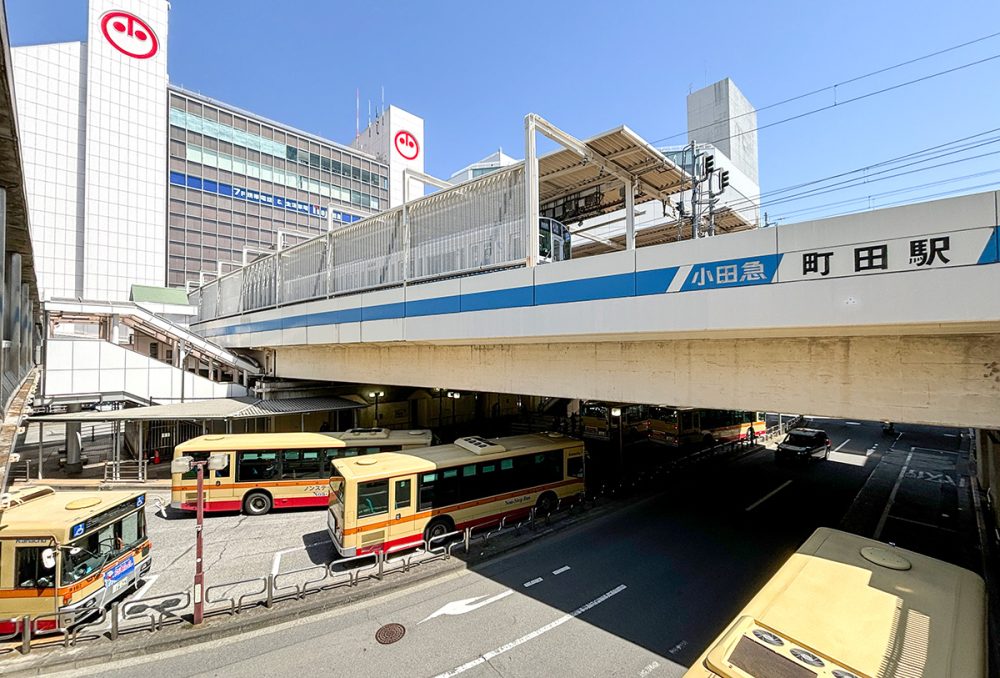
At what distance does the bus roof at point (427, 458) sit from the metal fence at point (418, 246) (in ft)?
17.0

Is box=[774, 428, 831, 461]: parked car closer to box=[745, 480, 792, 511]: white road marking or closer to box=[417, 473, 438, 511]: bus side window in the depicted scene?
box=[745, 480, 792, 511]: white road marking

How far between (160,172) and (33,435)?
29.1 metres

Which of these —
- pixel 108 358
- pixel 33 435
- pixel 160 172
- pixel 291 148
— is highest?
pixel 291 148

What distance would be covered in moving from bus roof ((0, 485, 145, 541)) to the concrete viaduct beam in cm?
840

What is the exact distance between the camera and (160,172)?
44.8 meters

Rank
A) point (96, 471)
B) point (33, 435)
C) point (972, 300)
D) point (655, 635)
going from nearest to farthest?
point (972, 300), point (655, 635), point (96, 471), point (33, 435)

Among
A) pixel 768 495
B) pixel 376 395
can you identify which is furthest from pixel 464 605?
pixel 376 395

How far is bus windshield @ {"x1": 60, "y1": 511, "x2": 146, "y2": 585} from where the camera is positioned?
797cm

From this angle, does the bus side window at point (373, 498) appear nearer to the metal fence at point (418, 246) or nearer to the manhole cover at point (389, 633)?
the manhole cover at point (389, 633)

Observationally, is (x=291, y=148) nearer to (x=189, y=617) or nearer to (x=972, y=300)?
(x=189, y=617)

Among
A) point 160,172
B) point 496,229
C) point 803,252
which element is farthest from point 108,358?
point 160,172

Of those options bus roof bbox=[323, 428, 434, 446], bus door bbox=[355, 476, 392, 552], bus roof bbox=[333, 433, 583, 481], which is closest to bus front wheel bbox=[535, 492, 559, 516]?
bus roof bbox=[333, 433, 583, 481]

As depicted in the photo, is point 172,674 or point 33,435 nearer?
point 172,674

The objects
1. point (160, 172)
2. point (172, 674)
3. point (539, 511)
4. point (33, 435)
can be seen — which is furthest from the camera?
point (160, 172)
